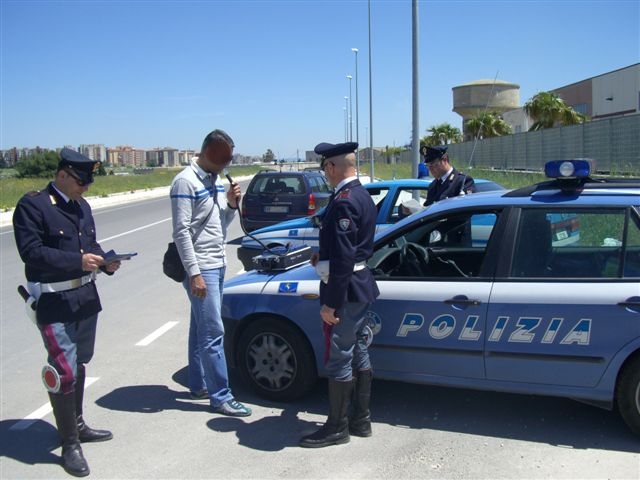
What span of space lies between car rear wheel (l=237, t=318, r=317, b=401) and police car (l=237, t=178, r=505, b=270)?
3161 mm

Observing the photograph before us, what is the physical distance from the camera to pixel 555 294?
376 centimetres

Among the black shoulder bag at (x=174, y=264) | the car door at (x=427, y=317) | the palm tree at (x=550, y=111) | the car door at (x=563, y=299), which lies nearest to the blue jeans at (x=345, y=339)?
the car door at (x=427, y=317)

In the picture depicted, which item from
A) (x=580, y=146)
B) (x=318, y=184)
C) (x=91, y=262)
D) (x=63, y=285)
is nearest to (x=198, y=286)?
(x=91, y=262)

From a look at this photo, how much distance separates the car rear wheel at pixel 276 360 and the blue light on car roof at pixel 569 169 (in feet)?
6.80

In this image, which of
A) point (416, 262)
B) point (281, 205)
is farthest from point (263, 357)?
point (281, 205)

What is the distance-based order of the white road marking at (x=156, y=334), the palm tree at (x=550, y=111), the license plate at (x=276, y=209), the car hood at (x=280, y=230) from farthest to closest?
the palm tree at (x=550, y=111) < the license plate at (x=276, y=209) < the car hood at (x=280, y=230) < the white road marking at (x=156, y=334)

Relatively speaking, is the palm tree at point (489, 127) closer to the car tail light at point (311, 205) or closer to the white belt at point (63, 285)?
the car tail light at point (311, 205)

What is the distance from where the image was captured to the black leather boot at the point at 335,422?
3.80m

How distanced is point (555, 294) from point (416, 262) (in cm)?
102

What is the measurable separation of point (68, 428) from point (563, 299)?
123 inches

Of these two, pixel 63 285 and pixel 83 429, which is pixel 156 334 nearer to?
pixel 83 429

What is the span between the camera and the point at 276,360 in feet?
14.8

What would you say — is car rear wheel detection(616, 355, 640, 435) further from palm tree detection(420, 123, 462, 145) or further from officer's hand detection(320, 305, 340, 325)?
palm tree detection(420, 123, 462, 145)

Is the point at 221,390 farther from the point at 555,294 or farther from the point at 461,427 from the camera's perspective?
the point at 555,294
